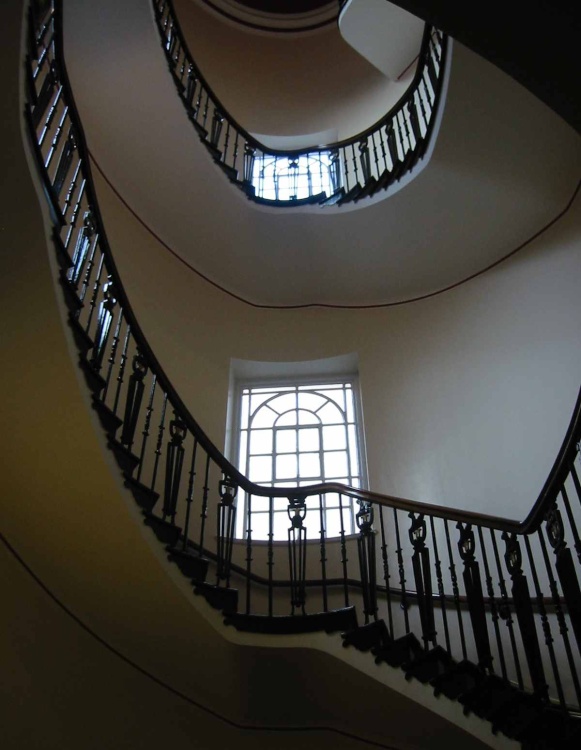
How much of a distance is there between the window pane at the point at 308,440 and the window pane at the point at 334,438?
8 centimetres

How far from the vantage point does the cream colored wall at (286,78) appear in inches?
320

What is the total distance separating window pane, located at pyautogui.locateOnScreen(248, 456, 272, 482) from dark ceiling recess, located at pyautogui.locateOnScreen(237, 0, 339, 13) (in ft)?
23.7

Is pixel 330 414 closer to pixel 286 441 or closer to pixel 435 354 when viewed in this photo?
pixel 286 441

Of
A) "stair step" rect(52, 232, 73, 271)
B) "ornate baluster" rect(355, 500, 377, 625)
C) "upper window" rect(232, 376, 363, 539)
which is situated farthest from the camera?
"upper window" rect(232, 376, 363, 539)

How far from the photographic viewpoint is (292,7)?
9.33 m

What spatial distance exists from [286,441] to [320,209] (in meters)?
2.22

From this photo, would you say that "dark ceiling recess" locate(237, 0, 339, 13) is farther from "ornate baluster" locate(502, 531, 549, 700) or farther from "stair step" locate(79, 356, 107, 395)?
"ornate baluster" locate(502, 531, 549, 700)

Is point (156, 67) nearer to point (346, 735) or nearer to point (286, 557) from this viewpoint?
point (286, 557)

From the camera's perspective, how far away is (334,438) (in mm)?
5820

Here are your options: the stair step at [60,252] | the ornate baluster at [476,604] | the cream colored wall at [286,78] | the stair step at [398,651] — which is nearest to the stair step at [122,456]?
the stair step at [60,252]

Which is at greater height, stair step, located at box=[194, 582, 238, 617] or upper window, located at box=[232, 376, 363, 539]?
upper window, located at box=[232, 376, 363, 539]

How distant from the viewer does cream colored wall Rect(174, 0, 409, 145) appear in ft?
26.7

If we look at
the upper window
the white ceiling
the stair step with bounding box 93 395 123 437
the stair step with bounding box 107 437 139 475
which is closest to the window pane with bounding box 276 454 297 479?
the upper window

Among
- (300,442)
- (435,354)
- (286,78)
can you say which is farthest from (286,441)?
(286,78)
